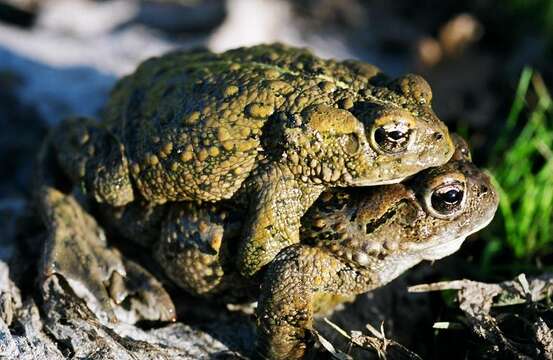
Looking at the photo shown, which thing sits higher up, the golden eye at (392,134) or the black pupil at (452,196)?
the golden eye at (392,134)

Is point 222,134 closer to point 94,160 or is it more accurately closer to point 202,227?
point 202,227

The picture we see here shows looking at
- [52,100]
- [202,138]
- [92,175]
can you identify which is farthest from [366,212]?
[52,100]

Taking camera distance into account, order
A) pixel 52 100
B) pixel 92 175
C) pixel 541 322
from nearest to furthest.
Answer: pixel 541 322 < pixel 92 175 < pixel 52 100

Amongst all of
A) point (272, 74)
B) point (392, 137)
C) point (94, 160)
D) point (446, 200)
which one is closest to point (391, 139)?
point (392, 137)

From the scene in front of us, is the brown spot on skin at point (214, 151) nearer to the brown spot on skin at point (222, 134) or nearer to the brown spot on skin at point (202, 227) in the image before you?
the brown spot on skin at point (222, 134)

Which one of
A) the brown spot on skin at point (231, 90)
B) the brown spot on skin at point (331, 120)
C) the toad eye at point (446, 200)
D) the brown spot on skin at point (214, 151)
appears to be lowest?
the toad eye at point (446, 200)

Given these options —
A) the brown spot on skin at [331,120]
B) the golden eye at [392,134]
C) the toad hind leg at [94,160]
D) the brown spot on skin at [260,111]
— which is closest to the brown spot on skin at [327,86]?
the brown spot on skin at [331,120]

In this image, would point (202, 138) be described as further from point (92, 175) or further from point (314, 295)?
point (314, 295)
